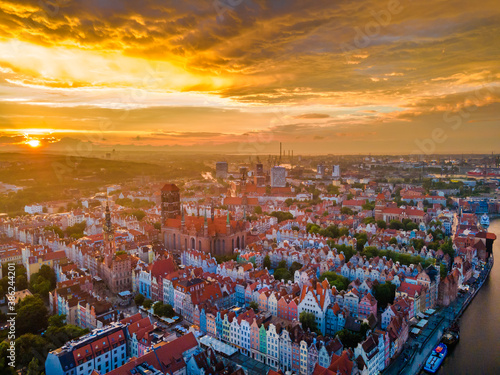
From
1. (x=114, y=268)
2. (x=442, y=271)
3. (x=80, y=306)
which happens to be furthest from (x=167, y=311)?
(x=442, y=271)

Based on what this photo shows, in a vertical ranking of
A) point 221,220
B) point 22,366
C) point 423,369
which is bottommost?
point 423,369

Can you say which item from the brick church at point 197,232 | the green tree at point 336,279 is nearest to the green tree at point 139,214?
the brick church at point 197,232

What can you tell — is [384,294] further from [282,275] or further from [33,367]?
[33,367]

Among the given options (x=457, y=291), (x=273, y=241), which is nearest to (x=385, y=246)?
(x=457, y=291)

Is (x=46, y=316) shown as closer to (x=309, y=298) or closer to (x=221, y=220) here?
(x=309, y=298)

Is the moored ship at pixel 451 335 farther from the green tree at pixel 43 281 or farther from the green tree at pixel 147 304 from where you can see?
the green tree at pixel 43 281

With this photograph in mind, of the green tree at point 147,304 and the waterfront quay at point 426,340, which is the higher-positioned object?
the green tree at point 147,304
